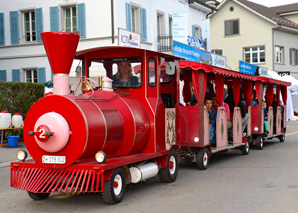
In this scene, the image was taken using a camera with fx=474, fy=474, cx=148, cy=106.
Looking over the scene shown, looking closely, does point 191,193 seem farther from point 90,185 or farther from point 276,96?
point 276,96

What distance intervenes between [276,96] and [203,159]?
7468 millimetres

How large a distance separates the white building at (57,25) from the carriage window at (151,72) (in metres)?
13.1

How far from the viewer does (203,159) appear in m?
10.2

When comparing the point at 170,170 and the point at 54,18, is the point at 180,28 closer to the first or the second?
the point at 54,18

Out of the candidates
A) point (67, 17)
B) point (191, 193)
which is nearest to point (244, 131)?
point (191, 193)

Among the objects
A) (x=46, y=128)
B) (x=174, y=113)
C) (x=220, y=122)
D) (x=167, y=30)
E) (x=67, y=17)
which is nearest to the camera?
Answer: (x=46, y=128)

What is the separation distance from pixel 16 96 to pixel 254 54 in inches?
1202

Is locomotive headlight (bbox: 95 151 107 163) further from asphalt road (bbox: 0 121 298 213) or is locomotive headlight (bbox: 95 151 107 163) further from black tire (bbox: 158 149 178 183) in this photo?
black tire (bbox: 158 149 178 183)

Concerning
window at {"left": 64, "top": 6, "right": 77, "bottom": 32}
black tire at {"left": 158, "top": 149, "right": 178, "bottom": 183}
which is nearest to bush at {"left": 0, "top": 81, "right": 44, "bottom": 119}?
window at {"left": 64, "top": 6, "right": 77, "bottom": 32}

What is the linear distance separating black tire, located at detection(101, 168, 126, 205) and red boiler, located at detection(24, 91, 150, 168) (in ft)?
1.39

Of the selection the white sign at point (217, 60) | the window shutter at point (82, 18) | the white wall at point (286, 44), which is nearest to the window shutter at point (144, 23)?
the window shutter at point (82, 18)

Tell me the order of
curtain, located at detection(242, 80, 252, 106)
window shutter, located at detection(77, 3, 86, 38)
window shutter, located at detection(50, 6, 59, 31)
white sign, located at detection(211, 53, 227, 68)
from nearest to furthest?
1. curtain, located at detection(242, 80, 252, 106)
2. white sign, located at detection(211, 53, 227, 68)
3. window shutter, located at detection(77, 3, 86, 38)
4. window shutter, located at detection(50, 6, 59, 31)

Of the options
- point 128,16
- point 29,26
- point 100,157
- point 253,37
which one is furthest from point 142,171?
point 253,37

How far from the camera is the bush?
15.0 metres
